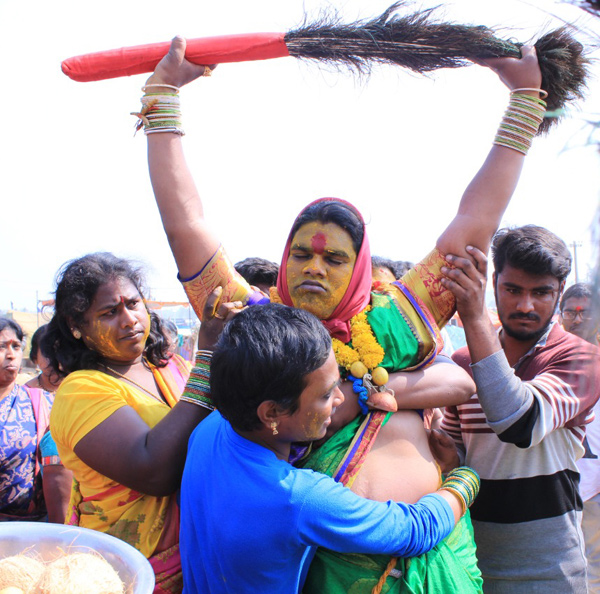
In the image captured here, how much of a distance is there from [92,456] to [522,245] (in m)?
2.05

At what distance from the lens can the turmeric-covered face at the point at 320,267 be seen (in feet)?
6.70

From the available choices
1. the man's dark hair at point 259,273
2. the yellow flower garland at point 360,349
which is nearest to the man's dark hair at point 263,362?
the yellow flower garland at point 360,349

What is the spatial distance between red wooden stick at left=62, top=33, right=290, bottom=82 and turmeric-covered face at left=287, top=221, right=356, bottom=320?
797 millimetres

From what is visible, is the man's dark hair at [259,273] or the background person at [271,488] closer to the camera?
the background person at [271,488]

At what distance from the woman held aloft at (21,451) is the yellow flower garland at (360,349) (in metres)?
2.25

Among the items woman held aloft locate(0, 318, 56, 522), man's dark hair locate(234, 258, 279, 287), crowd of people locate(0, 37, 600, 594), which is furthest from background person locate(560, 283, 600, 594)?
woman held aloft locate(0, 318, 56, 522)

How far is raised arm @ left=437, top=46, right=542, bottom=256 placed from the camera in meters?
2.06

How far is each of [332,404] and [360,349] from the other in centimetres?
39

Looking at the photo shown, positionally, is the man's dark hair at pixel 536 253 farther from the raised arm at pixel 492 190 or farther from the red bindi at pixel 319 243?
the red bindi at pixel 319 243

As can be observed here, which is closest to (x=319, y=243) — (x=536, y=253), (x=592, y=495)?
(x=536, y=253)

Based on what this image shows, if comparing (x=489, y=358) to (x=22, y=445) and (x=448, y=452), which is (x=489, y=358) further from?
(x=22, y=445)

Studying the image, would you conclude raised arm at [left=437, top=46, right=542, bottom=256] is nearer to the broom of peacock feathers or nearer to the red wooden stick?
the broom of peacock feathers

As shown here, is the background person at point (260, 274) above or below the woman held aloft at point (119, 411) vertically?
above

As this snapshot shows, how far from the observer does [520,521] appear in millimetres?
2285
